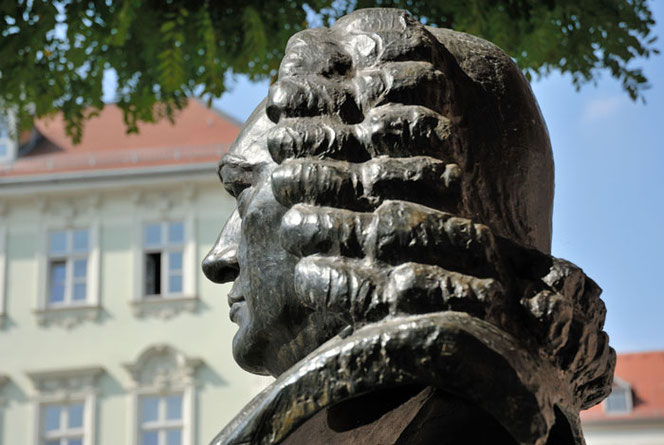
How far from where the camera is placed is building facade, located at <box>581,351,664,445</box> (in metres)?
23.9

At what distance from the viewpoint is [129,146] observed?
21188 millimetres

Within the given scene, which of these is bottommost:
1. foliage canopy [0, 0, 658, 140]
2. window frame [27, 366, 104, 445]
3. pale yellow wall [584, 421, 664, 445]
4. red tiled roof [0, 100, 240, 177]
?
foliage canopy [0, 0, 658, 140]

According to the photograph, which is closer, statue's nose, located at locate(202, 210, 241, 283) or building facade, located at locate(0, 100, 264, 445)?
statue's nose, located at locate(202, 210, 241, 283)

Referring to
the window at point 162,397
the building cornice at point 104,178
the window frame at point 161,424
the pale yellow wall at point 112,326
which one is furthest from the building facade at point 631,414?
the building cornice at point 104,178

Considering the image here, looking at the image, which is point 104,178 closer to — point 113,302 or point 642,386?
point 113,302

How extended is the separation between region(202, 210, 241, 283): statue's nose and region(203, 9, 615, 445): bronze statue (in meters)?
0.05

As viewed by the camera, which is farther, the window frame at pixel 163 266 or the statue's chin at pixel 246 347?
the window frame at pixel 163 266

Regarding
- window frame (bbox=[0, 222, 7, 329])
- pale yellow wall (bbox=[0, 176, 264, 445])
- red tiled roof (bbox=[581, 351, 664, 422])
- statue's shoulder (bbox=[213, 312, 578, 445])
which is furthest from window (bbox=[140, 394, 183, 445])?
statue's shoulder (bbox=[213, 312, 578, 445])

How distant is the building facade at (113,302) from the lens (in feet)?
61.5

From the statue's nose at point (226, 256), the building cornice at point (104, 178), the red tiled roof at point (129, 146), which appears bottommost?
the statue's nose at point (226, 256)

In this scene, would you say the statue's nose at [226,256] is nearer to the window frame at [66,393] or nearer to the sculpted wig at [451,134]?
the sculpted wig at [451,134]

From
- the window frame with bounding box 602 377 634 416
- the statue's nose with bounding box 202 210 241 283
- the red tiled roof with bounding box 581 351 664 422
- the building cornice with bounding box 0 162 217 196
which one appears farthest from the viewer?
the window frame with bounding box 602 377 634 416

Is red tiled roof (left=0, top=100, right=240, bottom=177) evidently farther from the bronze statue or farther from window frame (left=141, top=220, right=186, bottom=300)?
the bronze statue

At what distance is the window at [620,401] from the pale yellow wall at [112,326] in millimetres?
9051
